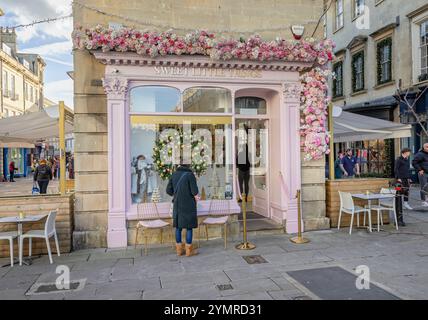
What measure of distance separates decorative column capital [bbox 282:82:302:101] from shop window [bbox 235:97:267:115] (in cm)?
91

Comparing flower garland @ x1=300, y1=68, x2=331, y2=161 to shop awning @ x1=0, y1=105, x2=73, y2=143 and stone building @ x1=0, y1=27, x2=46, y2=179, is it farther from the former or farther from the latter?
stone building @ x1=0, y1=27, x2=46, y2=179

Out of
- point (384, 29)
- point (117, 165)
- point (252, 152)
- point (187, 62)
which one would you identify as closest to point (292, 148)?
point (252, 152)

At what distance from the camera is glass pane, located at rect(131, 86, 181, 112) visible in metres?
7.26

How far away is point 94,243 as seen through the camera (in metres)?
6.93

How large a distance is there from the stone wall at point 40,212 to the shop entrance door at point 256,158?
4114mm

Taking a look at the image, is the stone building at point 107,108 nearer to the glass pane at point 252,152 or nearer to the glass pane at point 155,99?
the glass pane at point 155,99

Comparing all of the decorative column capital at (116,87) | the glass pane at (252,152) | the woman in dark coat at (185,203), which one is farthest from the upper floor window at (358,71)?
the woman in dark coat at (185,203)

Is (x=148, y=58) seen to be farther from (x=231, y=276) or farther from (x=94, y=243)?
(x=231, y=276)

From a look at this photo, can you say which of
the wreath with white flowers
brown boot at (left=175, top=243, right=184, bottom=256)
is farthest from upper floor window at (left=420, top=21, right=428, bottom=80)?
brown boot at (left=175, top=243, right=184, bottom=256)

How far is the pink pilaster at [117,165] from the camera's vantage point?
6926 mm

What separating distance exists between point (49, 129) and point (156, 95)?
3052mm

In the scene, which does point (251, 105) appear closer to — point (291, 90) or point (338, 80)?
point (291, 90)

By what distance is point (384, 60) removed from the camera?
18.2 m
